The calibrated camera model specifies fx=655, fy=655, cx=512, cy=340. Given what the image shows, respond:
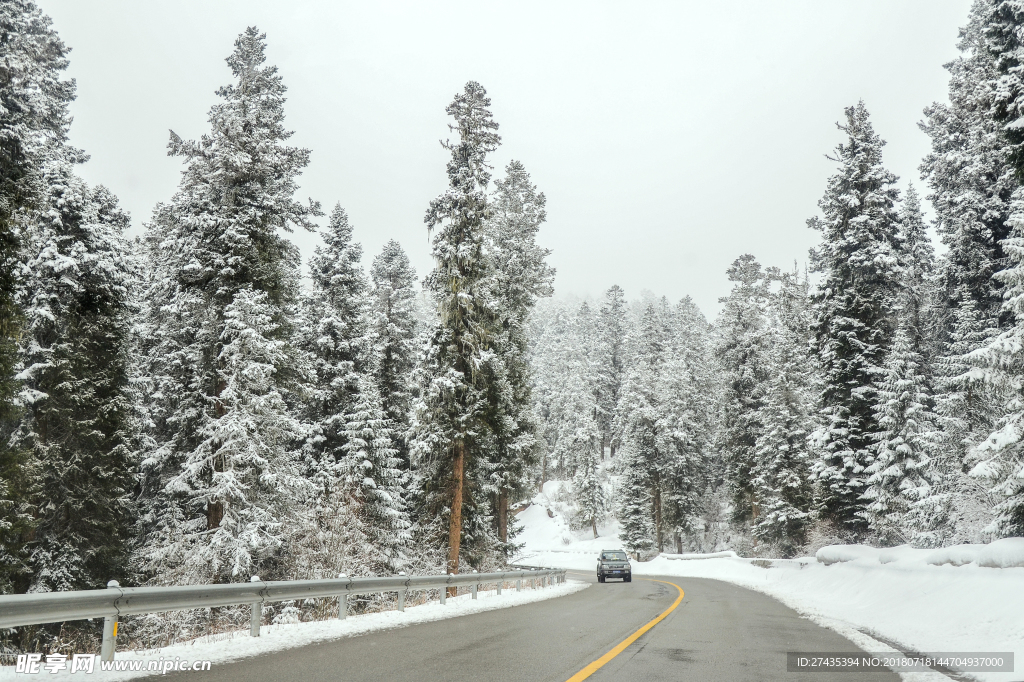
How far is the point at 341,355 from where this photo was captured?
30.4m

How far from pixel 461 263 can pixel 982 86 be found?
19.0 m

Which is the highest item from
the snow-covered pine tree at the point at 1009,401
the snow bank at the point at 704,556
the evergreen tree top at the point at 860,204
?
the evergreen tree top at the point at 860,204

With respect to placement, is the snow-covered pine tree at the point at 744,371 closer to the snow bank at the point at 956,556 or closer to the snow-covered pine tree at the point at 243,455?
the snow bank at the point at 956,556

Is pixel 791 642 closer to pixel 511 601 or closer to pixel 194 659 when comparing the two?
pixel 194 659

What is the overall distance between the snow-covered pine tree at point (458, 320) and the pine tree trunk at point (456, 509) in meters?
0.04

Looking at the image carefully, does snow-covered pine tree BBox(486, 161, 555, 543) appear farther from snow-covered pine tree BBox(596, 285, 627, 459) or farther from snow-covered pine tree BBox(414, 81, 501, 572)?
snow-covered pine tree BBox(596, 285, 627, 459)

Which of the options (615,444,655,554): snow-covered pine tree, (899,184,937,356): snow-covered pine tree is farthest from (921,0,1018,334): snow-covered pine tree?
(615,444,655,554): snow-covered pine tree

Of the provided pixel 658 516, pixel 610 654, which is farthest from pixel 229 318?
pixel 658 516

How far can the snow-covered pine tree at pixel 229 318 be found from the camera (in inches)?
772

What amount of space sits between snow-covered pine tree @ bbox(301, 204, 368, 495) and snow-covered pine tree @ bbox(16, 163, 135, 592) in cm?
800

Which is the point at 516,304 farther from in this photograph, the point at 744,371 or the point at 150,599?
the point at 150,599

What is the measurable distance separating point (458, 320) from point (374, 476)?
28.5ft

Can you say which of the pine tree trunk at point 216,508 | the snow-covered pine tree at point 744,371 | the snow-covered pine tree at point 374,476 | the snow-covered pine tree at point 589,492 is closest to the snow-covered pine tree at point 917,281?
the snow-covered pine tree at point 744,371

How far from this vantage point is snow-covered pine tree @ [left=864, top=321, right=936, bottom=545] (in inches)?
1068
